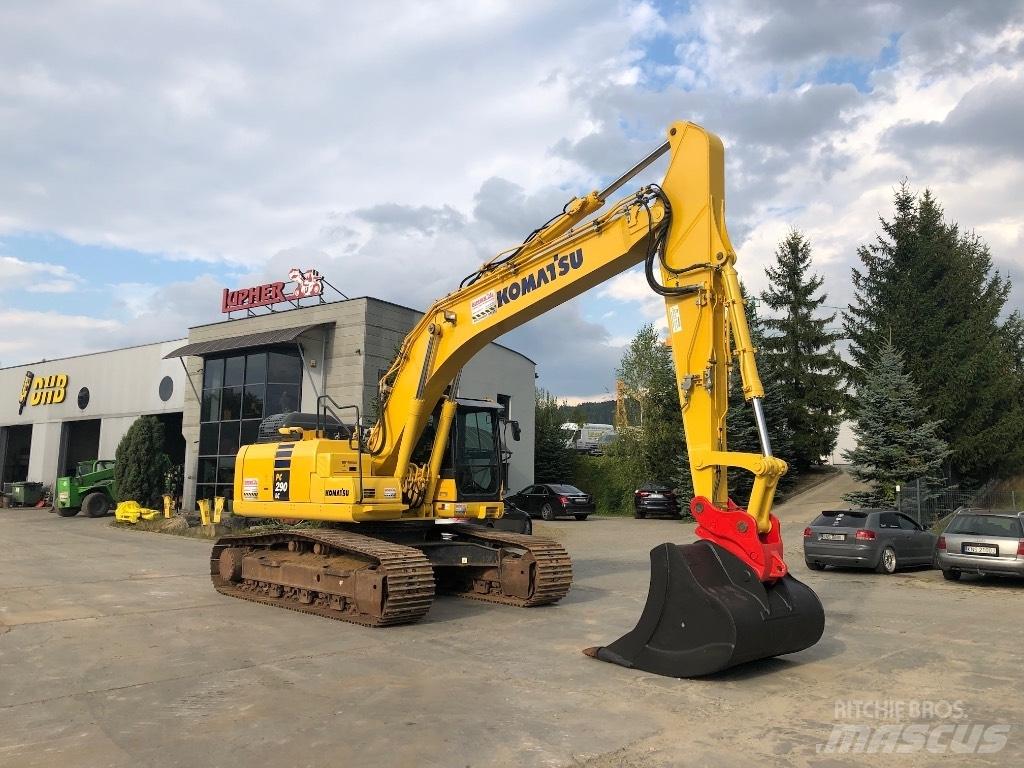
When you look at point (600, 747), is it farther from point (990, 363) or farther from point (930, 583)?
point (990, 363)

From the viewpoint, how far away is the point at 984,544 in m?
13.3

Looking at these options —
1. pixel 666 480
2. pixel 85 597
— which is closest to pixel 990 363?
pixel 666 480

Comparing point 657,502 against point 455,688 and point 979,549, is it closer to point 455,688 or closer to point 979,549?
point 979,549

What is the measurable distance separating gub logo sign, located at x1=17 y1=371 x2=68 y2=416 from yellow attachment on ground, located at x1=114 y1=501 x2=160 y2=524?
1490 cm

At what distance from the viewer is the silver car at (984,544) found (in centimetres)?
1302

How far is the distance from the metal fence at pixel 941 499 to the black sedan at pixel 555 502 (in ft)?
34.3

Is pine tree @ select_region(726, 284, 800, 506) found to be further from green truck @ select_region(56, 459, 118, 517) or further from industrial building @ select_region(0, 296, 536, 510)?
green truck @ select_region(56, 459, 118, 517)

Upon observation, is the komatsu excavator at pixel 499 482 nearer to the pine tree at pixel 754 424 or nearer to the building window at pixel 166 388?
the pine tree at pixel 754 424

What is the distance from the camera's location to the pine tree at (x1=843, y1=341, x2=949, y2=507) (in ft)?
74.0

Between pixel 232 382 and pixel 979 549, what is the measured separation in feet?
76.3

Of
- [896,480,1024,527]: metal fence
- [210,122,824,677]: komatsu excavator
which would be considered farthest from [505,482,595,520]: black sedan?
[210,122,824,677]: komatsu excavator

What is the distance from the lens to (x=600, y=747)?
504 centimetres

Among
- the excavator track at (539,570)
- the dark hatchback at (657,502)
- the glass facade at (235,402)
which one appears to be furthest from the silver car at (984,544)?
the glass facade at (235,402)

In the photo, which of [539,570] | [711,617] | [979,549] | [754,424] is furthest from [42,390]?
[711,617]
